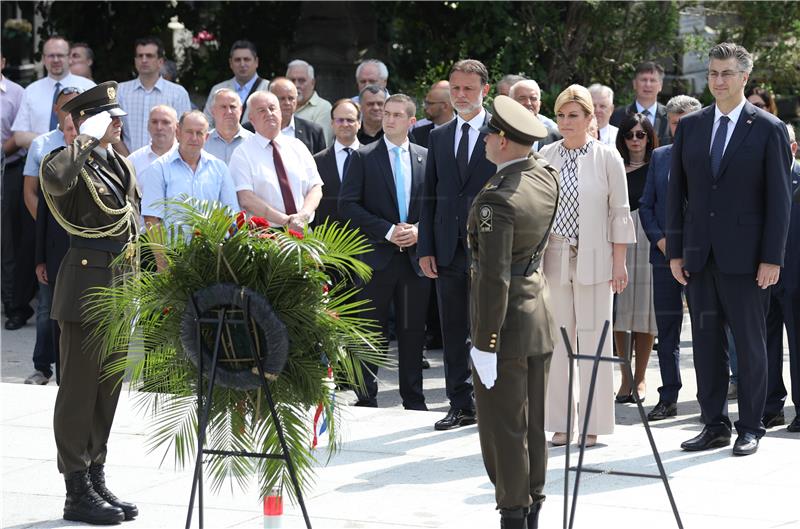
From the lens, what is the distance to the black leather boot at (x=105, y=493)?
20.4ft

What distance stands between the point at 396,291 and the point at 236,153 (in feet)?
4.63

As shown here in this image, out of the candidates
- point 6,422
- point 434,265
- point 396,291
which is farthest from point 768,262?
point 6,422

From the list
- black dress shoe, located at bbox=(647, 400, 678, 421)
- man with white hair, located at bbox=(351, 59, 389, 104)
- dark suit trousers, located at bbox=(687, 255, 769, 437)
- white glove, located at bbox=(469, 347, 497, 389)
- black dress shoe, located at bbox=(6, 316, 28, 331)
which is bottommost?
black dress shoe, located at bbox=(647, 400, 678, 421)

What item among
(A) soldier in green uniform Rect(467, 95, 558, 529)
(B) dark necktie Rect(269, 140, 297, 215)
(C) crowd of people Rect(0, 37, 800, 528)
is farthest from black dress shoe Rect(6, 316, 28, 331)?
(A) soldier in green uniform Rect(467, 95, 558, 529)

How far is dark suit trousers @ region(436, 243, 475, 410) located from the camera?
8.33 metres

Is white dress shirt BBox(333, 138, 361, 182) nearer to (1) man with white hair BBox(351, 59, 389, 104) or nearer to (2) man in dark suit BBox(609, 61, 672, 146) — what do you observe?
(1) man with white hair BBox(351, 59, 389, 104)

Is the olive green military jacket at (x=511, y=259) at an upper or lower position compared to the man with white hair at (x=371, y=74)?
lower

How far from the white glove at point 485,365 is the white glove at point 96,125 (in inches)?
81.0

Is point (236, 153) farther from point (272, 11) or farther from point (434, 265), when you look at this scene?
point (272, 11)

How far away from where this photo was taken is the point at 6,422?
8141 millimetres

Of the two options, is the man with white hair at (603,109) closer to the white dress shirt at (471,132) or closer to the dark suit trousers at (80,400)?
the white dress shirt at (471,132)

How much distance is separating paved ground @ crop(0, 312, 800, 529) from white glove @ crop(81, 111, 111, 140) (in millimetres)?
1775

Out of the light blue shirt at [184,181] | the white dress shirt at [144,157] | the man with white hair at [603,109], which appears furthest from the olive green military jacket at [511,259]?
the man with white hair at [603,109]

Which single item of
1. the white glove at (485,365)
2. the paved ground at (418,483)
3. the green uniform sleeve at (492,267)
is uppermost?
the green uniform sleeve at (492,267)
